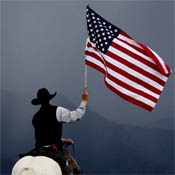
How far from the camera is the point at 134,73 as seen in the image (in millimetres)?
4238

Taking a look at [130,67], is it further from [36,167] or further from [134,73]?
[36,167]

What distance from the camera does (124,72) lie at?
426 centimetres

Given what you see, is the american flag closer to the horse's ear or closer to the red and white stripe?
the red and white stripe

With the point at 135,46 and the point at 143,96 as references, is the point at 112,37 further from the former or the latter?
the point at 143,96

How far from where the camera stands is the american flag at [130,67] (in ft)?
13.7

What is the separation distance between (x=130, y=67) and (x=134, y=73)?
0.09m

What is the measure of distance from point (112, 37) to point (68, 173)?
1.66m

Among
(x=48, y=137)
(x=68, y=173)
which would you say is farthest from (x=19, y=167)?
(x=48, y=137)

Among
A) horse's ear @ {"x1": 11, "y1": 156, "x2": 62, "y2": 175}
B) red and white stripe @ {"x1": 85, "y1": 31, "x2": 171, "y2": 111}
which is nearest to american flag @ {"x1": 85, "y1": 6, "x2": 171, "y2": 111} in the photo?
red and white stripe @ {"x1": 85, "y1": 31, "x2": 171, "y2": 111}

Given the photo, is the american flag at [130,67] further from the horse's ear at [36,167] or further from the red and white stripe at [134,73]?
the horse's ear at [36,167]

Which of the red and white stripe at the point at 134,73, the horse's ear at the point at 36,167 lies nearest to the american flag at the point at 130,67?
the red and white stripe at the point at 134,73

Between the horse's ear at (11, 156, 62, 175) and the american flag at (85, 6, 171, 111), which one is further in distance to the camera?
the american flag at (85, 6, 171, 111)

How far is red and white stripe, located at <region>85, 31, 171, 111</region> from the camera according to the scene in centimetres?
419

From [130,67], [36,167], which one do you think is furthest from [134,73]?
[36,167]
